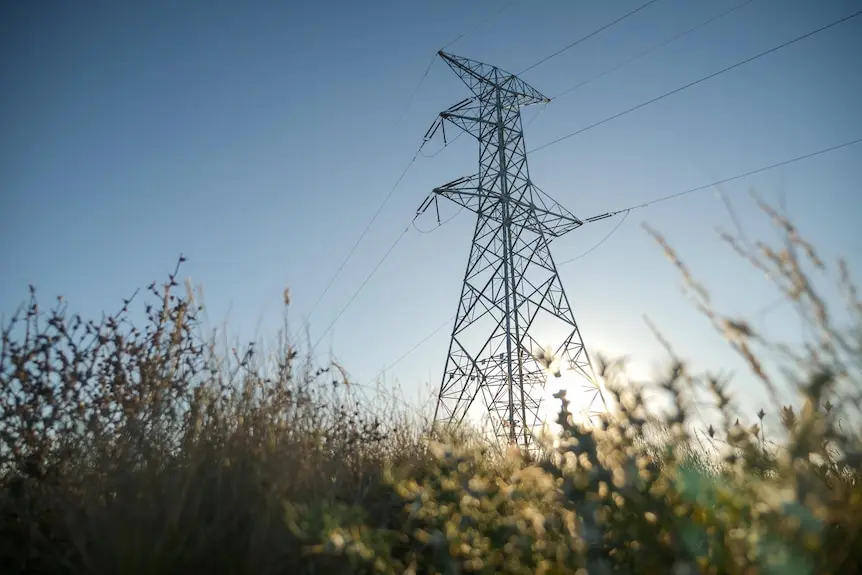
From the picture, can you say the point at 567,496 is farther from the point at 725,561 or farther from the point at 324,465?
the point at 324,465

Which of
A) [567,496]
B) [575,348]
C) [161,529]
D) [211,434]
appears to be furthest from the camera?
[575,348]

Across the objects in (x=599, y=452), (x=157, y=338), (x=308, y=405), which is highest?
(x=157, y=338)

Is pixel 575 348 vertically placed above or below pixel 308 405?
above

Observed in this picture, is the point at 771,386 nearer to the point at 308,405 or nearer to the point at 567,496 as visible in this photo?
the point at 567,496

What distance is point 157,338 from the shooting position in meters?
3.32

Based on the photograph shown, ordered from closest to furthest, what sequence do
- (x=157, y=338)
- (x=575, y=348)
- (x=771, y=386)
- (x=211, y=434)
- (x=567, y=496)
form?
(x=771, y=386) < (x=567, y=496) < (x=211, y=434) < (x=157, y=338) < (x=575, y=348)

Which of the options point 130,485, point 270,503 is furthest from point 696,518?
point 130,485

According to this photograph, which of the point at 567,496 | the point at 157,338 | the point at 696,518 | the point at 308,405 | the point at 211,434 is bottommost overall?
the point at 696,518

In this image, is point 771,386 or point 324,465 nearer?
point 771,386

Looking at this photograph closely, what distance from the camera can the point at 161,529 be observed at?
6.64ft

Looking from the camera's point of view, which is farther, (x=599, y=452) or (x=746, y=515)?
(x=599, y=452)

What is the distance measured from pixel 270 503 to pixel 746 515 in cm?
167

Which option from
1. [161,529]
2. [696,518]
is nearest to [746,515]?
[696,518]

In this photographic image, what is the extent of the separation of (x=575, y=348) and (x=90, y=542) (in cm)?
818
